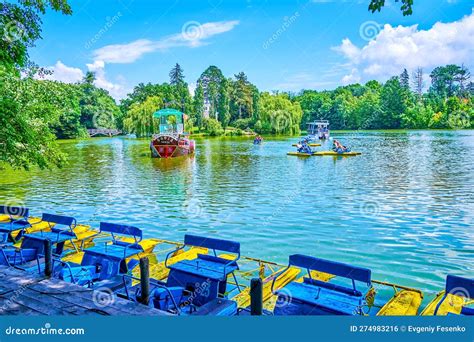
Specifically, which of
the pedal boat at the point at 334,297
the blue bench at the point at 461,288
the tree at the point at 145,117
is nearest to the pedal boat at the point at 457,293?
the blue bench at the point at 461,288

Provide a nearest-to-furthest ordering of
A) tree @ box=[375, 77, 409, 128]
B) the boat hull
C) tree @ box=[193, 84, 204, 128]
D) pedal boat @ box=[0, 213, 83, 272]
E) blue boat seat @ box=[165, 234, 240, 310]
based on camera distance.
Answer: blue boat seat @ box=[165, 234, 240, 310], pedal boat @ box=[0, 213, 83, 272], the boat hull, tree @ box=[193, 84, 204, 128], tree @ box=[375, 77, 409, 128]

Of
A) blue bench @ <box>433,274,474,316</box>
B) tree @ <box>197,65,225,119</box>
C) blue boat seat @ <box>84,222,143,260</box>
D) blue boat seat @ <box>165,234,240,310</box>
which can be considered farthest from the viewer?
tree @ <box>197,65,225,119</box>

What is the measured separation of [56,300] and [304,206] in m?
12.0

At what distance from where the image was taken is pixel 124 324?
5258 millimetres

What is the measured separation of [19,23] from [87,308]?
21.0 ft

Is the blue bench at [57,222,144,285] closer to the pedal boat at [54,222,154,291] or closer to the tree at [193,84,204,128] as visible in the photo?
the pedal boat at [54,222,154,291]

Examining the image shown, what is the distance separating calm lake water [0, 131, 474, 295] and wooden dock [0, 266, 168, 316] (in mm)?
5472

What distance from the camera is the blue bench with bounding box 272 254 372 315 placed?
516 cm

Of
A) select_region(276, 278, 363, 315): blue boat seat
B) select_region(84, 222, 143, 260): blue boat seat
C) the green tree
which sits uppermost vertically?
the green tree

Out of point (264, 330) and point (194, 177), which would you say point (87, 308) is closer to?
point (264, 330)

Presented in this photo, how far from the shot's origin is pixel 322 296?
17.8ft

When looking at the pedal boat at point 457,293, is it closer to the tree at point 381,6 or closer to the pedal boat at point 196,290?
the pedal boat at point 196,290

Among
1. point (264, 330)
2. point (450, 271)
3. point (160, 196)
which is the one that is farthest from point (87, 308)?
point (160, 196)

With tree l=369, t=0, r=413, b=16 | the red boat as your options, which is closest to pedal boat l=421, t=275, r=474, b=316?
tree l=369, t=0, r=413, b=16
